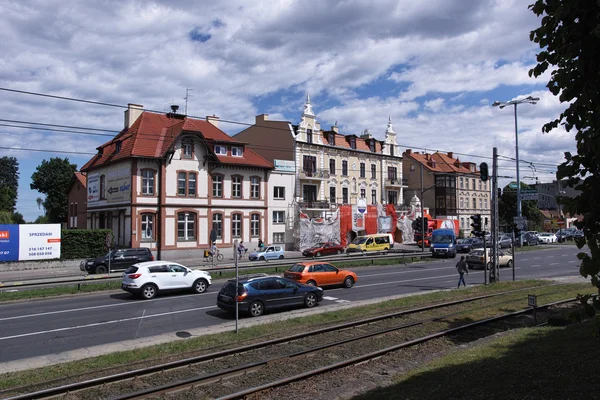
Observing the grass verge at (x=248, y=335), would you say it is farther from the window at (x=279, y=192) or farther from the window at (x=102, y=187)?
the window at (x=102, y=187)

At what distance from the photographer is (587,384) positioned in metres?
7.64

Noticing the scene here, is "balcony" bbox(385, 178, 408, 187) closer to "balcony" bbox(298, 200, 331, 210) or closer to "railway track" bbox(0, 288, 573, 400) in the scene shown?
"balcony" bbox(298, 200, 331, 210)

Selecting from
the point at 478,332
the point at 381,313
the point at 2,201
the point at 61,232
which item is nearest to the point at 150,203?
the point at 61,232

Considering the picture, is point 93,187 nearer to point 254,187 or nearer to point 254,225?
point 254,187

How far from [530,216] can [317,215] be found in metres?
51.2

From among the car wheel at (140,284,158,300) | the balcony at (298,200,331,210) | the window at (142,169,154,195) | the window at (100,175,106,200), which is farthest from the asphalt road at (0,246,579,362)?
the balcony at (298,200,331,210)

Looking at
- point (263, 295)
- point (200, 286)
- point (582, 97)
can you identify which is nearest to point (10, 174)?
point (200, 286)

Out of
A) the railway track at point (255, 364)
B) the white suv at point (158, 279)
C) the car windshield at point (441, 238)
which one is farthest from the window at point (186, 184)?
the railway track at point (255, 364)

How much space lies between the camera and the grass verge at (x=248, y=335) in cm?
1053

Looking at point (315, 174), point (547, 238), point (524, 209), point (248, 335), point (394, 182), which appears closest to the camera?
point (248, 335)

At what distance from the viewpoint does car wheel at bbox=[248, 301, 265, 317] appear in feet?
56.2

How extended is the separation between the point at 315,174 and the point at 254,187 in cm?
932

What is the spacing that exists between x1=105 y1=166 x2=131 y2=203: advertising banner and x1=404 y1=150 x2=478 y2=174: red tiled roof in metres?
45.1

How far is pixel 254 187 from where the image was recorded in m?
48.2
